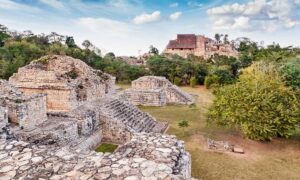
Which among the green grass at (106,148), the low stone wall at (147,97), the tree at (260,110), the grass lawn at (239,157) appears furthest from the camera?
the low stone wall at (147,97)

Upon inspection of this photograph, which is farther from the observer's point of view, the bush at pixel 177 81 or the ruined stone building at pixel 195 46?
the ruined stone building at pixel 195 46

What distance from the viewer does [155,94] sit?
1975cm

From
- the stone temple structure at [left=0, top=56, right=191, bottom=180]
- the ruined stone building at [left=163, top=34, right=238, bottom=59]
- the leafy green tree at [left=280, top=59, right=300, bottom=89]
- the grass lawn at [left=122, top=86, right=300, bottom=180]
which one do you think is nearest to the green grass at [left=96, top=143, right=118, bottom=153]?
the stone temple structure at [left=0, top=56, right=191, bottom=180]

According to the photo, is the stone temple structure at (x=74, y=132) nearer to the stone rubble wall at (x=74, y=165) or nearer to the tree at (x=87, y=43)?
the stone rubble wall at (x=74, y=165)

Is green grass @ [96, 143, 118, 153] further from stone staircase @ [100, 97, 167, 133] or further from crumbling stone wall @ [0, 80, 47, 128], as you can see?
crumbling stone wall @ [0, 80, 47, 128]

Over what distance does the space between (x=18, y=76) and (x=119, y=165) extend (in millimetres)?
11105

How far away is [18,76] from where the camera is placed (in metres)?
13.3

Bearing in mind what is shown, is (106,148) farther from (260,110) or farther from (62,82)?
(260,110)

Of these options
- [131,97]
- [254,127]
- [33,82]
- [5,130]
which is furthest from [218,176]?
[131,97]

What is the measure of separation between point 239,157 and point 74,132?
6.27 metres

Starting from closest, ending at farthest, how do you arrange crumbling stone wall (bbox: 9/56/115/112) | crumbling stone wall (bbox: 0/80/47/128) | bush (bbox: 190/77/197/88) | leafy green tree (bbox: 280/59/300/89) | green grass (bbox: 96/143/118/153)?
crumbling stone wall (bbox: 0/80/47/128), green grass (bbox: 96/143/118/153), crumbling stone wall (bbox: 9/56/115/112), leafy green tree (bbox: 280/59/300/89), bush (bbox: 190/77/197/88)

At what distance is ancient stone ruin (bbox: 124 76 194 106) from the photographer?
784 inches

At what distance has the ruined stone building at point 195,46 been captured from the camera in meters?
52.1

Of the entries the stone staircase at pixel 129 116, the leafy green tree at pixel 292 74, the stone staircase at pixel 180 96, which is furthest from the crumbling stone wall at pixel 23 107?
the leafy green tree at pixel 292 74
